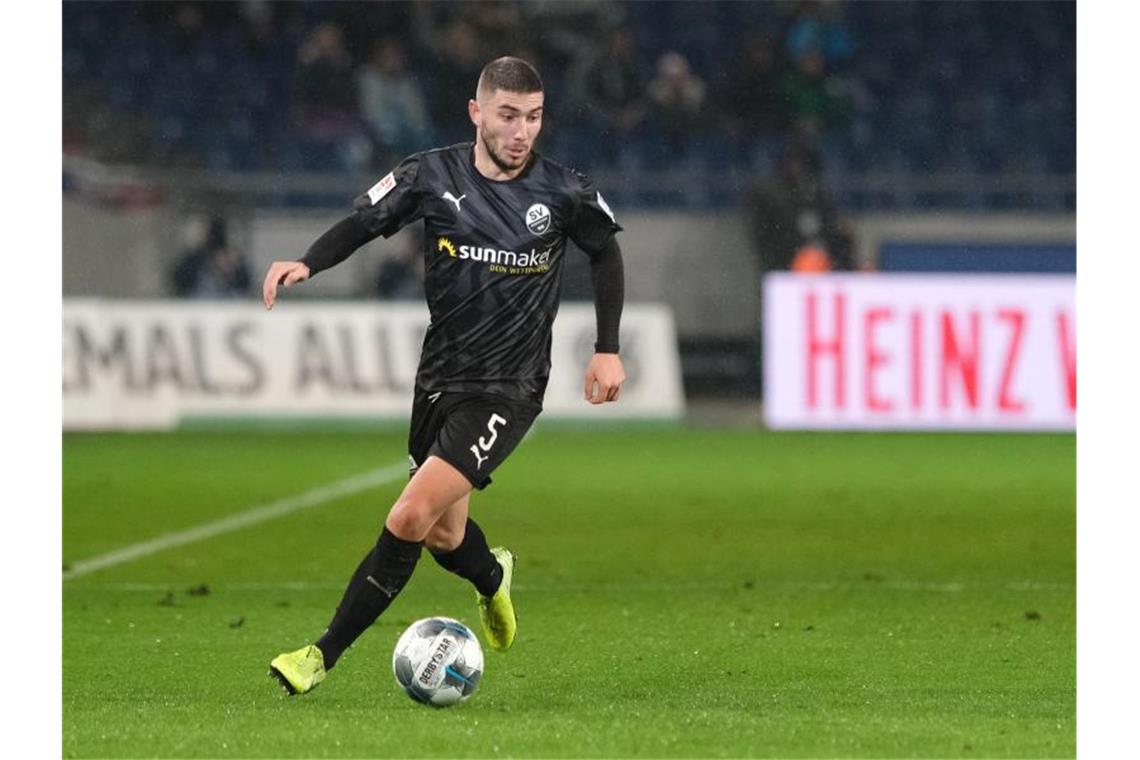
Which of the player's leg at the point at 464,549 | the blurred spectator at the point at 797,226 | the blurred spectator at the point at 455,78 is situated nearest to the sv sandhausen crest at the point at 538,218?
the player's leg at the point at 464,549

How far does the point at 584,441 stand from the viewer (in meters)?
17.2

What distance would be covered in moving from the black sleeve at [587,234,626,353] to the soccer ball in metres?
1.08

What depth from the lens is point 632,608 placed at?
8.52 m

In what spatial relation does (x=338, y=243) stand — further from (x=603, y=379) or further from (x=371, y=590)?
(x=371, y=590)

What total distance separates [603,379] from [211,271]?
40.6ft

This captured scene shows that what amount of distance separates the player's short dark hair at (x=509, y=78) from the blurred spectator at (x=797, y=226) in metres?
13.0

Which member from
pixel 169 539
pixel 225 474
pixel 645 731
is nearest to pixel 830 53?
pixel 225 474

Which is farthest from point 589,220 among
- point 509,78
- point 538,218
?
point 509,78

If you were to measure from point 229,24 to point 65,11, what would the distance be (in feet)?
5.82

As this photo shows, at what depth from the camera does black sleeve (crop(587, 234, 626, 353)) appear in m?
6.64

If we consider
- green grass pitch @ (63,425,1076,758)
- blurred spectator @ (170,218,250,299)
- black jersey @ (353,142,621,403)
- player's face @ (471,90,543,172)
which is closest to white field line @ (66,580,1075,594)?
green grass pitch @ (63,425,1076,758)

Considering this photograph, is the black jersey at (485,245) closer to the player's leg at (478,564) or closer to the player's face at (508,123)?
the player's face at (508,123)

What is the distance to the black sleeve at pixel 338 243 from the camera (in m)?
6.29
